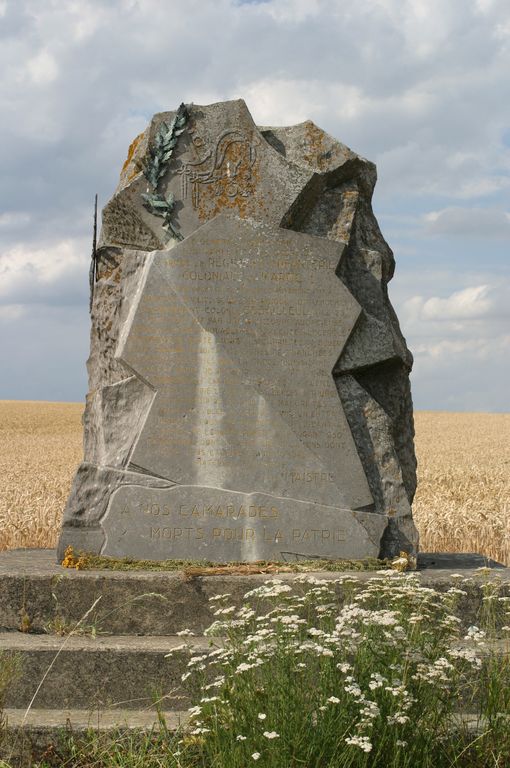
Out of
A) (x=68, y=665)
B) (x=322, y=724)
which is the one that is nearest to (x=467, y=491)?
(x=68, y=665)

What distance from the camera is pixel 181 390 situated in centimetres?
706

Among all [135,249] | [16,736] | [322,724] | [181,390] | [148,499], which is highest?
[135,249]

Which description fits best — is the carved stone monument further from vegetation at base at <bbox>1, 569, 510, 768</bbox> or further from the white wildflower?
the white wildflower

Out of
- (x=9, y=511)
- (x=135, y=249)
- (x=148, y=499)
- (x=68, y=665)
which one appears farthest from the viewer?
(x=9, y=511)

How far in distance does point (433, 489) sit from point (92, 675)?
1215cm

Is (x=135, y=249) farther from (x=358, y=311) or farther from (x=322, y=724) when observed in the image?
(x=322, y=724)

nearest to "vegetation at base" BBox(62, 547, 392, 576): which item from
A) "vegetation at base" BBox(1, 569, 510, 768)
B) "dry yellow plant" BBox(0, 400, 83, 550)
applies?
"vegetation at base" BBox(1, 569, 510, 768)

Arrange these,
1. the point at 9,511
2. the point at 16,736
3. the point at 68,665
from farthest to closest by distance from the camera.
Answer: the point at 9,511, the point at 68,665, the point at 16,736

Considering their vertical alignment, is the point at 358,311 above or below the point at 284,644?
above

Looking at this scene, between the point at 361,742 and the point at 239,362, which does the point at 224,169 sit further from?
the point at 361,742

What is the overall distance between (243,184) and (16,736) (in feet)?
13.7

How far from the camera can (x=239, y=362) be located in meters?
7.07

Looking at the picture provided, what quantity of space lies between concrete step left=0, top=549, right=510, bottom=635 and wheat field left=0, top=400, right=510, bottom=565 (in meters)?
4.65

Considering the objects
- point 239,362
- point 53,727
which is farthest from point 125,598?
point 239,362
